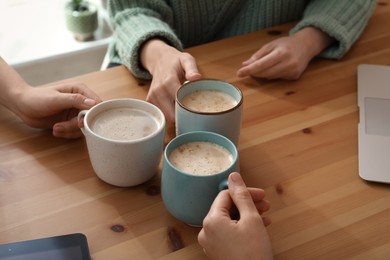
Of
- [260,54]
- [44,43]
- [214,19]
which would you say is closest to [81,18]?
[44,43]

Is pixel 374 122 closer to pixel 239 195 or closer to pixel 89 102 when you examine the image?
pixel 239 195

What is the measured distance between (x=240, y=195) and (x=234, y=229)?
0.04 meters

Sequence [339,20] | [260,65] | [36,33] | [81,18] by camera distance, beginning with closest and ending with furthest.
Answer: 1. [260,65]
2. [339,20]
3. [81,18]
4. [36,33]

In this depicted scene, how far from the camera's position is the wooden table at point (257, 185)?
0.66 m

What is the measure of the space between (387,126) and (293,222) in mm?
283

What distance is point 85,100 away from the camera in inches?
30.5

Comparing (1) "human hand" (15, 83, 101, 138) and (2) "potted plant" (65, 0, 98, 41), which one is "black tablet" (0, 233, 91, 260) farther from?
(2) "potted plant" (65, 0, 98, 41)

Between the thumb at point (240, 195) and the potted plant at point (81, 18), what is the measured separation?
1.36 m

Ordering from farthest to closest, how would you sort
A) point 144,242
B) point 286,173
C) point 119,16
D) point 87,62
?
point 87,62 < point 119,16 < point 286,173 < point 144,242

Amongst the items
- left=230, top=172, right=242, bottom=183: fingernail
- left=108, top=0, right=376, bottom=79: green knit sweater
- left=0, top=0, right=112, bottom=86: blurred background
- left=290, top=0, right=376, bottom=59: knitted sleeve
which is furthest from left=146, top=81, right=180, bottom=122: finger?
left=0, top=0, right=112, bottom=86: blurred background

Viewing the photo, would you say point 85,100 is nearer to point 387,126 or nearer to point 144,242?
point 144,242

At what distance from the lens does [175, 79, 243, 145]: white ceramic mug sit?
0.71 meters

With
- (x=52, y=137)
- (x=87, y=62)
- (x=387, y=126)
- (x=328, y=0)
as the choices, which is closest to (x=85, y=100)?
(x=52, y=137)

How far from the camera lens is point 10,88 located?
2.77ft
